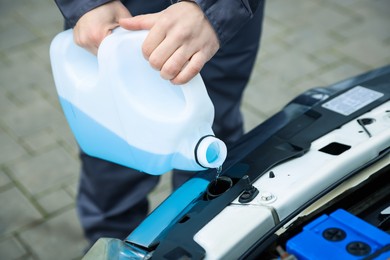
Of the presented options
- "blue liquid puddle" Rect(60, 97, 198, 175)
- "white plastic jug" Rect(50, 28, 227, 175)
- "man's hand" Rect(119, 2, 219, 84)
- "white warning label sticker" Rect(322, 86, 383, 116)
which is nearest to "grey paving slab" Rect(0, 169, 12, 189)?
"blue liquid puddle" Rect(60, 97, 198, 175)

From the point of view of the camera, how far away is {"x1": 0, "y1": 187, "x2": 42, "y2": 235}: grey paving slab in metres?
2.52

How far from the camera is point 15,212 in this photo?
101 inches

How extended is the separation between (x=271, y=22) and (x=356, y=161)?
2.47 metres

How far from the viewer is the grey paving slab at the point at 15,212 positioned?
2.52m

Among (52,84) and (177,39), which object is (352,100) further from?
(52,84)

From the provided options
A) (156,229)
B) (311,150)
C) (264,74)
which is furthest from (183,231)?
(264,74)

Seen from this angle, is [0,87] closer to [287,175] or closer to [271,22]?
[271,22]

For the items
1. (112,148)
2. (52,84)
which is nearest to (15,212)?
(52,84)

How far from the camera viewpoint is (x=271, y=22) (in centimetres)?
368

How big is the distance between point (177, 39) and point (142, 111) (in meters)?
0.17

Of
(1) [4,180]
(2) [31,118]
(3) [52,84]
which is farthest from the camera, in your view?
(3) [52,84]

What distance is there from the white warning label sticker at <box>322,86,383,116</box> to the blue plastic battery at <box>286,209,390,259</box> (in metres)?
0.37

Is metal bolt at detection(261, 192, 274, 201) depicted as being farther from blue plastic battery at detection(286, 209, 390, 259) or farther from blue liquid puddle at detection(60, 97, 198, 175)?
blue liquid puddle at detection(60, 97, 198, 175)

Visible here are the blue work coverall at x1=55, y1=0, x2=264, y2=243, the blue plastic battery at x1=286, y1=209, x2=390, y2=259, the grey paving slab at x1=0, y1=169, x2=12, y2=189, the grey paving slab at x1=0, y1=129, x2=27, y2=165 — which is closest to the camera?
the blue plastic battery at x1=286, y1=209, x2=390, y2=259
